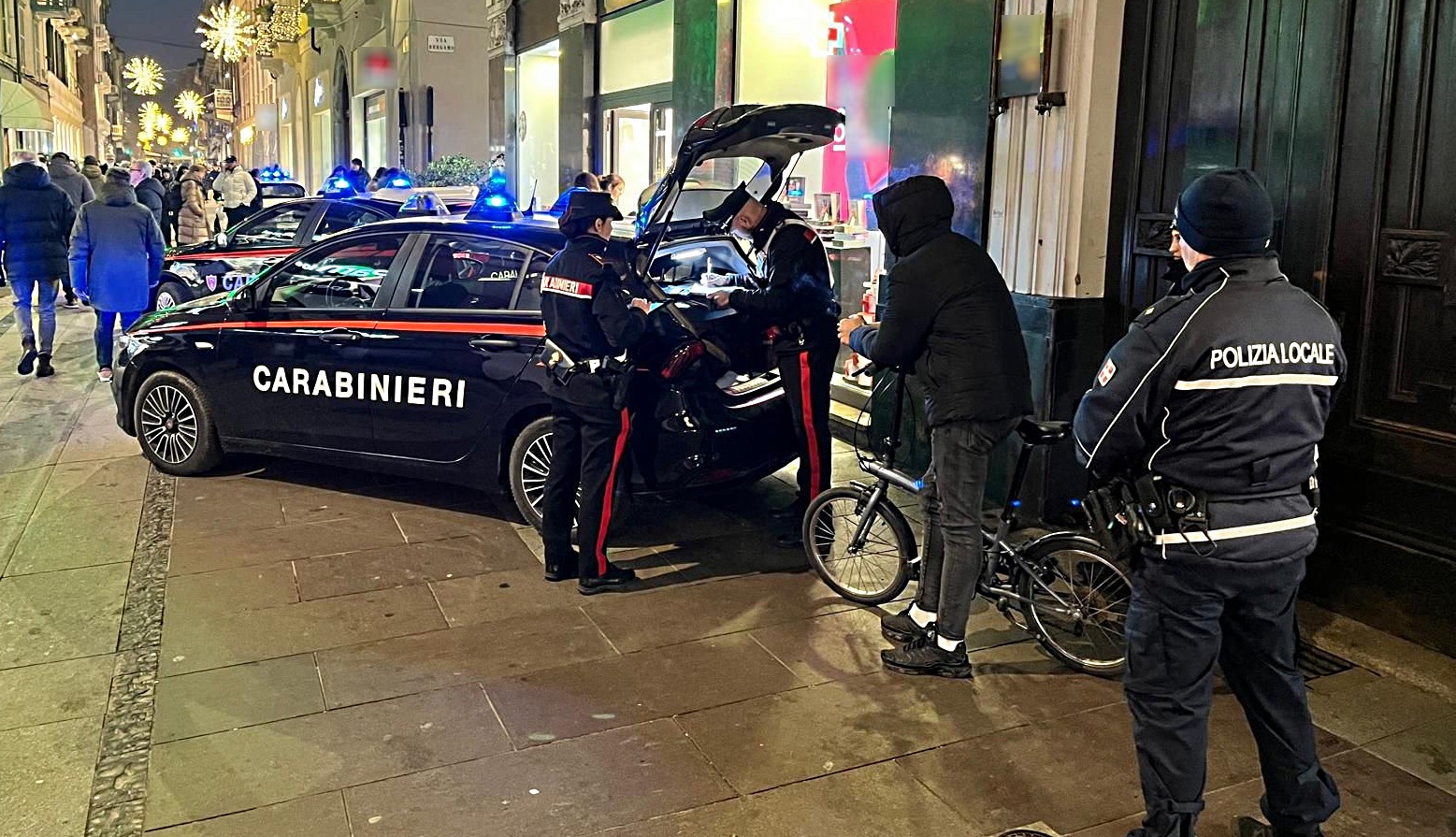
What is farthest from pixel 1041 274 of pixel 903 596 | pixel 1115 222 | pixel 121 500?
pixel 121 500

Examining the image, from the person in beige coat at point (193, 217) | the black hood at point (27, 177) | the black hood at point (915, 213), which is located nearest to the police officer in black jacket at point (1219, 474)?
the black hood at point (915, 213)

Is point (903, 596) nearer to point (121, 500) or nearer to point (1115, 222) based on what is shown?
point (1115, 222)

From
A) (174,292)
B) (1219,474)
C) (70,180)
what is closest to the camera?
(1219,474)

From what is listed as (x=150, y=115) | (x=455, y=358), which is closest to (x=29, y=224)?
(x=455, y=358)

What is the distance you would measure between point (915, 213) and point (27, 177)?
1001cm

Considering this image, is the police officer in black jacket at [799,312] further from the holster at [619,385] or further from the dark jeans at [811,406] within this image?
the holster at [619,385]

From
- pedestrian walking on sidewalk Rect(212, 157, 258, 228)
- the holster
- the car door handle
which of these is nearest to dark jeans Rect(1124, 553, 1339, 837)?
the holster

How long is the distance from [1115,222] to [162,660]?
512 centimetres

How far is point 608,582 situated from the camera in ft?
19.0

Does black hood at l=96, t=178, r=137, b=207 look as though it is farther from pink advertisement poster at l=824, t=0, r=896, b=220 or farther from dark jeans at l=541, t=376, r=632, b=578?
dark jeans at l=541, t=376, r=632, b=578

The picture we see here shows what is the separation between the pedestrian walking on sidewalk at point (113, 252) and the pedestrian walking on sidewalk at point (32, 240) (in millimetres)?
704

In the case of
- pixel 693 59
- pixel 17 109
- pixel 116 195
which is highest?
pixel 17 109

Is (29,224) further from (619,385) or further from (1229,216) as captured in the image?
(1229,216)

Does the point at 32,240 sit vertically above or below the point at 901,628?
above
